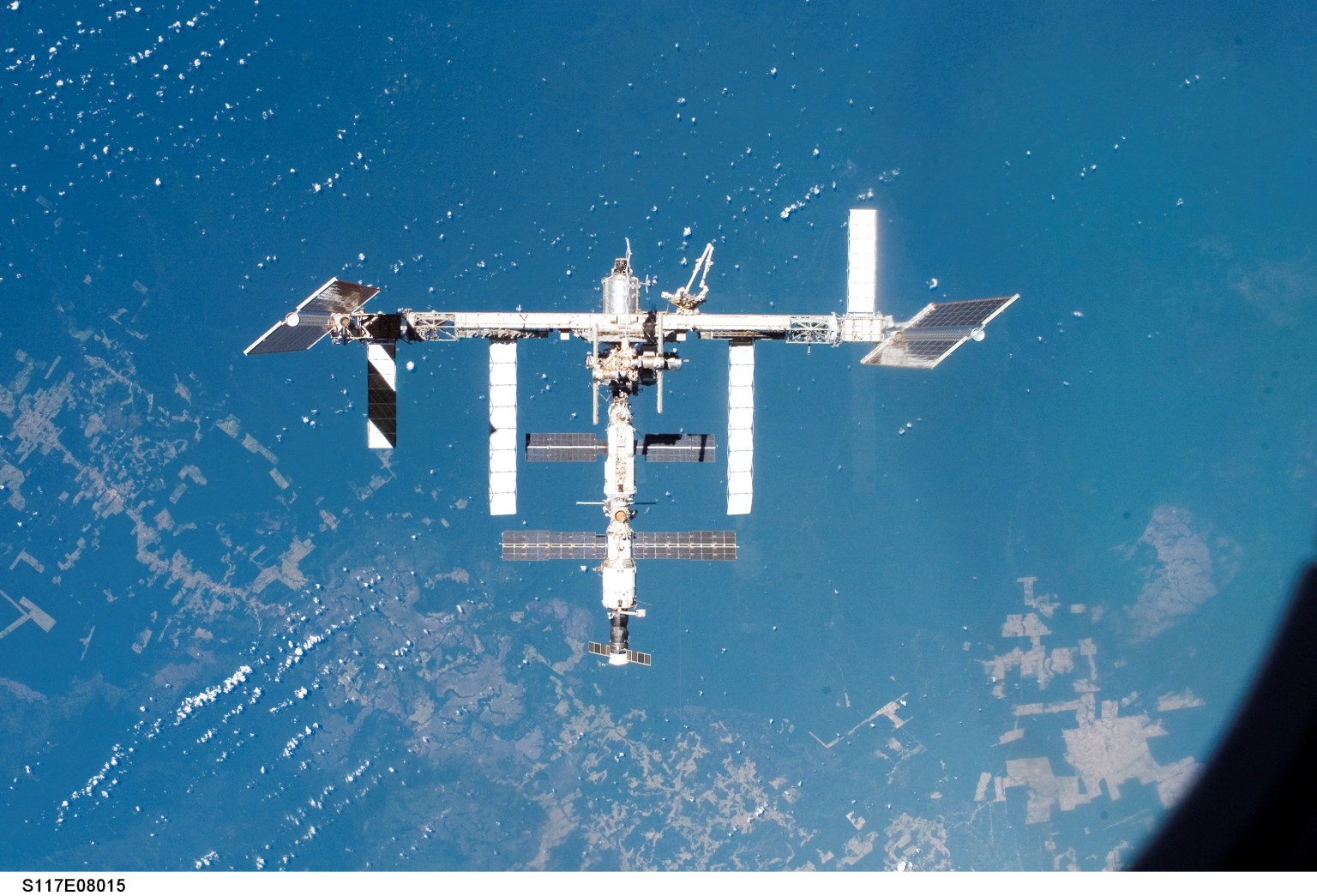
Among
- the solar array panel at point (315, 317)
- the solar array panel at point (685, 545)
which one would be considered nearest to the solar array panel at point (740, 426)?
the solar array panel at point (685, 545)

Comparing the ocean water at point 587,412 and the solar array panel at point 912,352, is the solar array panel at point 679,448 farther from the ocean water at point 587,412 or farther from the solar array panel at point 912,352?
the solar array panel at point 912,352

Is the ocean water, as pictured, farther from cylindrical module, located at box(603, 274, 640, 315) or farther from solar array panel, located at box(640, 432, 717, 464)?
cylindrical module, located at box(603, 274, 640, 315)

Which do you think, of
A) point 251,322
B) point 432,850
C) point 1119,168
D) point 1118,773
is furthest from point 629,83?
point 1118,773

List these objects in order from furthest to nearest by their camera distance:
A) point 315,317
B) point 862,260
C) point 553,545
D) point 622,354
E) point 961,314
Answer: point 553,545, point 862,260, point 622,354, point 961,314, point 315,317

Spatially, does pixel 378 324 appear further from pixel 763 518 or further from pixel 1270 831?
pixel 1270 831

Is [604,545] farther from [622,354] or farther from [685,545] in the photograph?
[622,354]
